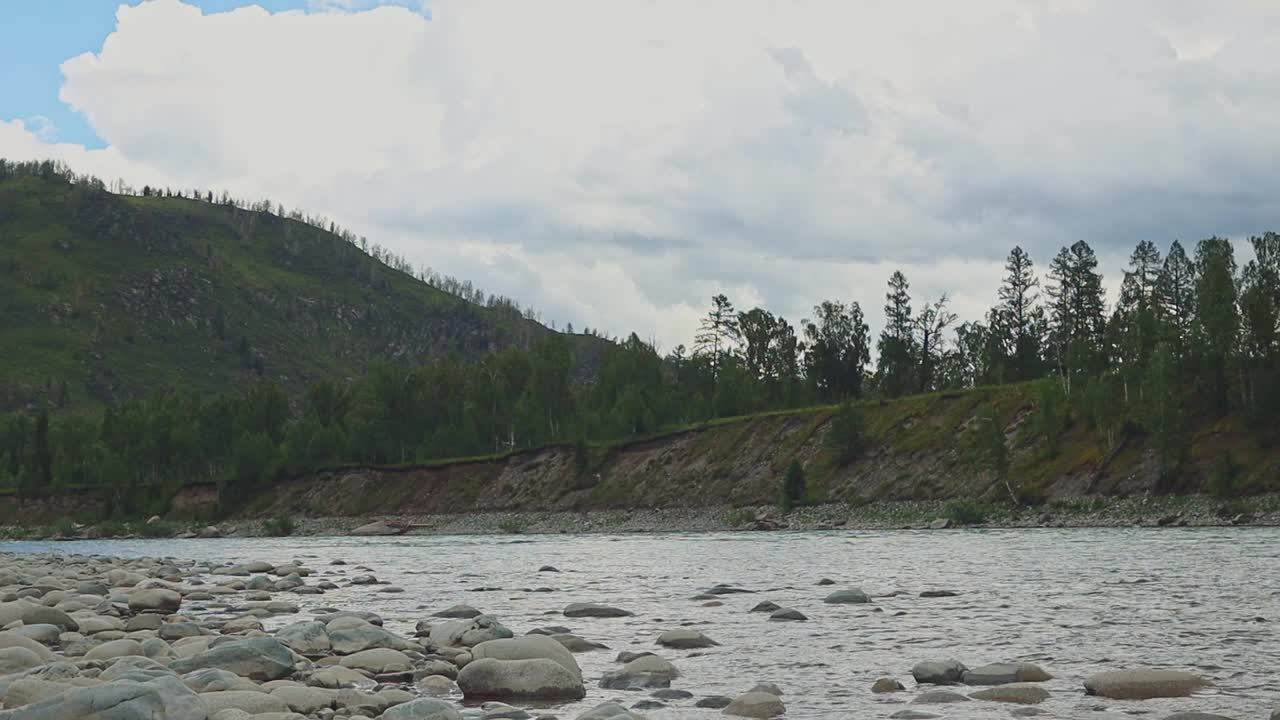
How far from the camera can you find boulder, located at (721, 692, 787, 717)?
15188 millimetres

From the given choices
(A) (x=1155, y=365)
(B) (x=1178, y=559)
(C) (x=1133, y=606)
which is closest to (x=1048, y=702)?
(C) (x=1133, y=606)

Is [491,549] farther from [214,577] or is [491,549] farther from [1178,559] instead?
[1178,559]

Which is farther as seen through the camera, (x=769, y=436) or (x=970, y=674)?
(x=769, y=436)

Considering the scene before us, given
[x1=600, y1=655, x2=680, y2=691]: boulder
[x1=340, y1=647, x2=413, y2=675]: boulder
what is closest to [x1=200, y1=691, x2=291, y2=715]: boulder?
[x1=340, y1=647, x2=413, y2=675]: boulder

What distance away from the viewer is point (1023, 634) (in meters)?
22.2

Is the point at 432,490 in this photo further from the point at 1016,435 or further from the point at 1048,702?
the point at 1048,702

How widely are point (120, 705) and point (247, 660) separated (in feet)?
17.0

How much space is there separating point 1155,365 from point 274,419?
135 meters

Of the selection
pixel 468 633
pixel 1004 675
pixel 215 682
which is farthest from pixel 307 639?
pixel 1004 675

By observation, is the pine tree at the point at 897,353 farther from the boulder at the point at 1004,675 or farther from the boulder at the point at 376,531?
the boulder at the point at 1004,675

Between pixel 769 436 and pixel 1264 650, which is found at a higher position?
pixel 769 436

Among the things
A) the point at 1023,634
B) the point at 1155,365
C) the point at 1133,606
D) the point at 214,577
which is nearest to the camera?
the point at 1023,634

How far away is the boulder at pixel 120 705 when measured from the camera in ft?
38.6

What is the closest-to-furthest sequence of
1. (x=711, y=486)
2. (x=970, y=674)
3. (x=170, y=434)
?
(x=970, y=674) → (x=711, y=486) → (x=170, y=434)
